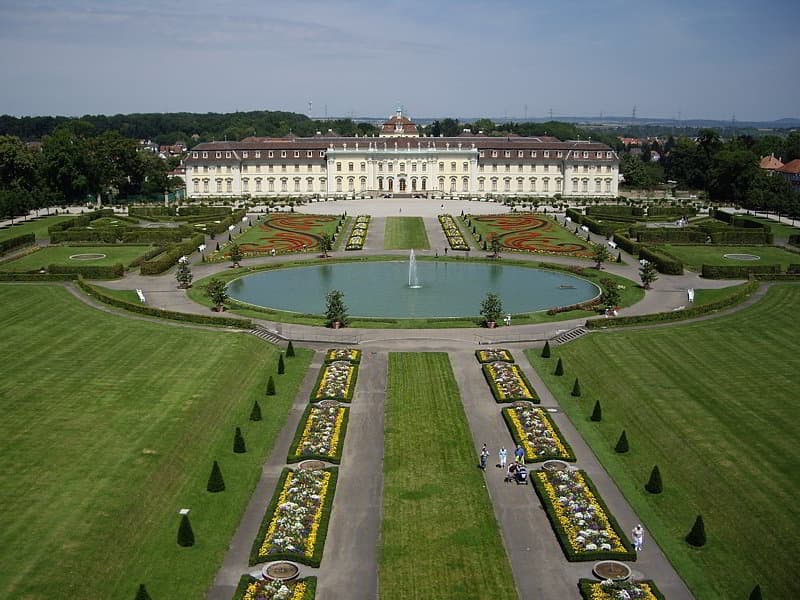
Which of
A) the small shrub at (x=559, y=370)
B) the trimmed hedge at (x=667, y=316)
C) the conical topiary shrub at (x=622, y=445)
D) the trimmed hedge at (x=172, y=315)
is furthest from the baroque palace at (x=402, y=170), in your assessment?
the conical topiary shrub at (x=622, y=445)

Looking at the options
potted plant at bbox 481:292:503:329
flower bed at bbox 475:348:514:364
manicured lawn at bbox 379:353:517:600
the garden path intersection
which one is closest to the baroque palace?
the garden path intersection

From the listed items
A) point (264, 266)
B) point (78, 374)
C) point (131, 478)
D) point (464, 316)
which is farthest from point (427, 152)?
point (131, 478)

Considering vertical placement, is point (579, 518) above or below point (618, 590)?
above

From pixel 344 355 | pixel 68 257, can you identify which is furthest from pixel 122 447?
pixel 68 257

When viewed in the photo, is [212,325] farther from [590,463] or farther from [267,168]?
[267,168]

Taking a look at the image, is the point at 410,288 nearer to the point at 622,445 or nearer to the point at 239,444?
the point at 239,444
